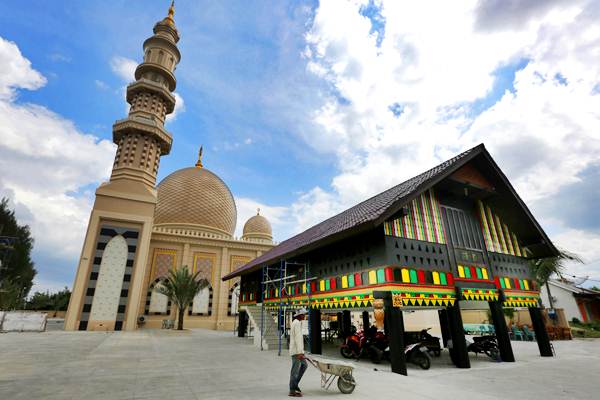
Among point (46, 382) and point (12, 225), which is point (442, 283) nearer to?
point (46, 382)

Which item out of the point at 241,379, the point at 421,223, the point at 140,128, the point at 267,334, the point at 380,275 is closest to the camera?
the point at 241,379

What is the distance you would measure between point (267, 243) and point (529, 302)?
101 ft

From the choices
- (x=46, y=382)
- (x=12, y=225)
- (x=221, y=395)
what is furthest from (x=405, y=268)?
(x=12, y=225)

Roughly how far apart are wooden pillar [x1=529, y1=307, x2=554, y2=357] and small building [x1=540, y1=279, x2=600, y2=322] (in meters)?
21.1

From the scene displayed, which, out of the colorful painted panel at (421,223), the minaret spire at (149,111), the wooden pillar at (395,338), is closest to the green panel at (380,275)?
the wooden pillar at (395,338)

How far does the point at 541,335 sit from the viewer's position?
1195 cm

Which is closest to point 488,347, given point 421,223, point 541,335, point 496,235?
point 541,335

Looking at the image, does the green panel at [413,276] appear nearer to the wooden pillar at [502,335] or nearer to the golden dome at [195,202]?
the wooden pillar at [502,335]

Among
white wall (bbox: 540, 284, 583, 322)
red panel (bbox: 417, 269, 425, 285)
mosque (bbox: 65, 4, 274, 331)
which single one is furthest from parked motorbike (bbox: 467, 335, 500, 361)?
mosque (bbox: 65, 4, 274, 331)

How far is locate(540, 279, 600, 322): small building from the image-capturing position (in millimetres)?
28000

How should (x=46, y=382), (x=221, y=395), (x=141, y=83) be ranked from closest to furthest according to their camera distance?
(x=221, y=395) < (x=46, y=382) < (x=141, y=83)

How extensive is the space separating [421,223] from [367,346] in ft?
16.3

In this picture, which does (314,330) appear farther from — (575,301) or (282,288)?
(575,301)

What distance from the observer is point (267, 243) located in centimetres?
3966
